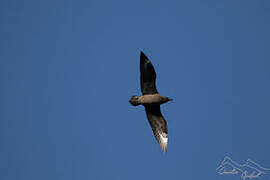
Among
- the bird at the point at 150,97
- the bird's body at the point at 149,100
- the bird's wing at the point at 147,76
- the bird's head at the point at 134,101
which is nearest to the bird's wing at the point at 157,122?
the bird at the point at 150,97

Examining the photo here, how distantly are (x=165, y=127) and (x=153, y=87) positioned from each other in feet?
5.63

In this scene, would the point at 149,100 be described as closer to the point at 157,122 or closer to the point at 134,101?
the point at 134,101

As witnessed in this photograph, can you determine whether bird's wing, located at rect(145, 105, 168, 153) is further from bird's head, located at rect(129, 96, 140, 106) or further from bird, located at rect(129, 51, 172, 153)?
bird's head, located at rect(129, 96, 140, 106)

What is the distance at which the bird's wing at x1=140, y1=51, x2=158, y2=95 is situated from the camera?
2364 cm

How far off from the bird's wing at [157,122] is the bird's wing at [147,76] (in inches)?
27.8

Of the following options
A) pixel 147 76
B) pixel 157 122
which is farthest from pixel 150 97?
pixel 157 122

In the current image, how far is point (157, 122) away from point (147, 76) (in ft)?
6.44

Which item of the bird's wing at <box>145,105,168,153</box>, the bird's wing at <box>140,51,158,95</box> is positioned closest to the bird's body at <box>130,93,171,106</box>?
the bird's wing at <box>140,51,158,95</box>

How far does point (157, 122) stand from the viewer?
24203mm

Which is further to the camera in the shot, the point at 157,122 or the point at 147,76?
the point at 157,122

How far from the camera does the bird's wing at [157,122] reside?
2403 cm

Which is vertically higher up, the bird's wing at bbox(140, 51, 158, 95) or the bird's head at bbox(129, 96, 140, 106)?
the bird's wing at bbox(140, 51, 158, 95)

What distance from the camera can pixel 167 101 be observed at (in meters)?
23.8

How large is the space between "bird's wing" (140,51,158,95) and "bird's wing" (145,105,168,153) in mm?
706
